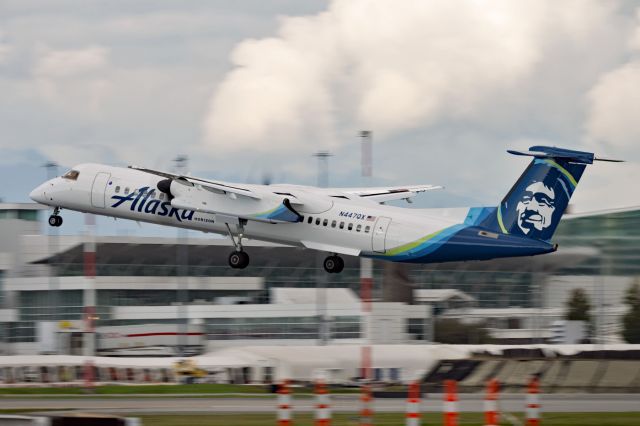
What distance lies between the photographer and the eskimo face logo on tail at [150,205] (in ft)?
129

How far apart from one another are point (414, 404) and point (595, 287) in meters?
39.6

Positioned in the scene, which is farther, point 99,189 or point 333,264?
point 99,189

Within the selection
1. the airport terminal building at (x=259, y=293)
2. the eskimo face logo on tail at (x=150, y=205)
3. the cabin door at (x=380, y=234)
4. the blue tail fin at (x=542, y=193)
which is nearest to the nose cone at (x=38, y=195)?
the eskimo face logo on tail at (x=150, y=205)

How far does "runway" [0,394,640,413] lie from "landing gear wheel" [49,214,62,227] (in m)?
7.42

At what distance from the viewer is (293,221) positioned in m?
37.1

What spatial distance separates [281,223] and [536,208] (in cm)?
918

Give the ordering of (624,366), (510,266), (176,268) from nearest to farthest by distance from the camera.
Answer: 1. (624,366)
2. (510,266)
3. (176,268)

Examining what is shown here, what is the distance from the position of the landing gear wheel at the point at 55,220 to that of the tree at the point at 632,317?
3163 cm

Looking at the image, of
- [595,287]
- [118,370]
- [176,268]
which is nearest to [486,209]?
[118,370]

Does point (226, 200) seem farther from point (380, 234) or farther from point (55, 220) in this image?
point (55, 220)

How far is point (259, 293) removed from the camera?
8000 cm

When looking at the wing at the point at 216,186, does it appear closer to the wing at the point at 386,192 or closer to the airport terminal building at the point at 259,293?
the wing at the point at 386,192

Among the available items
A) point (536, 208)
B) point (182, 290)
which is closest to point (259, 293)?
point (182, 290)

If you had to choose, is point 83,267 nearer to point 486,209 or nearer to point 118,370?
point 118,370
